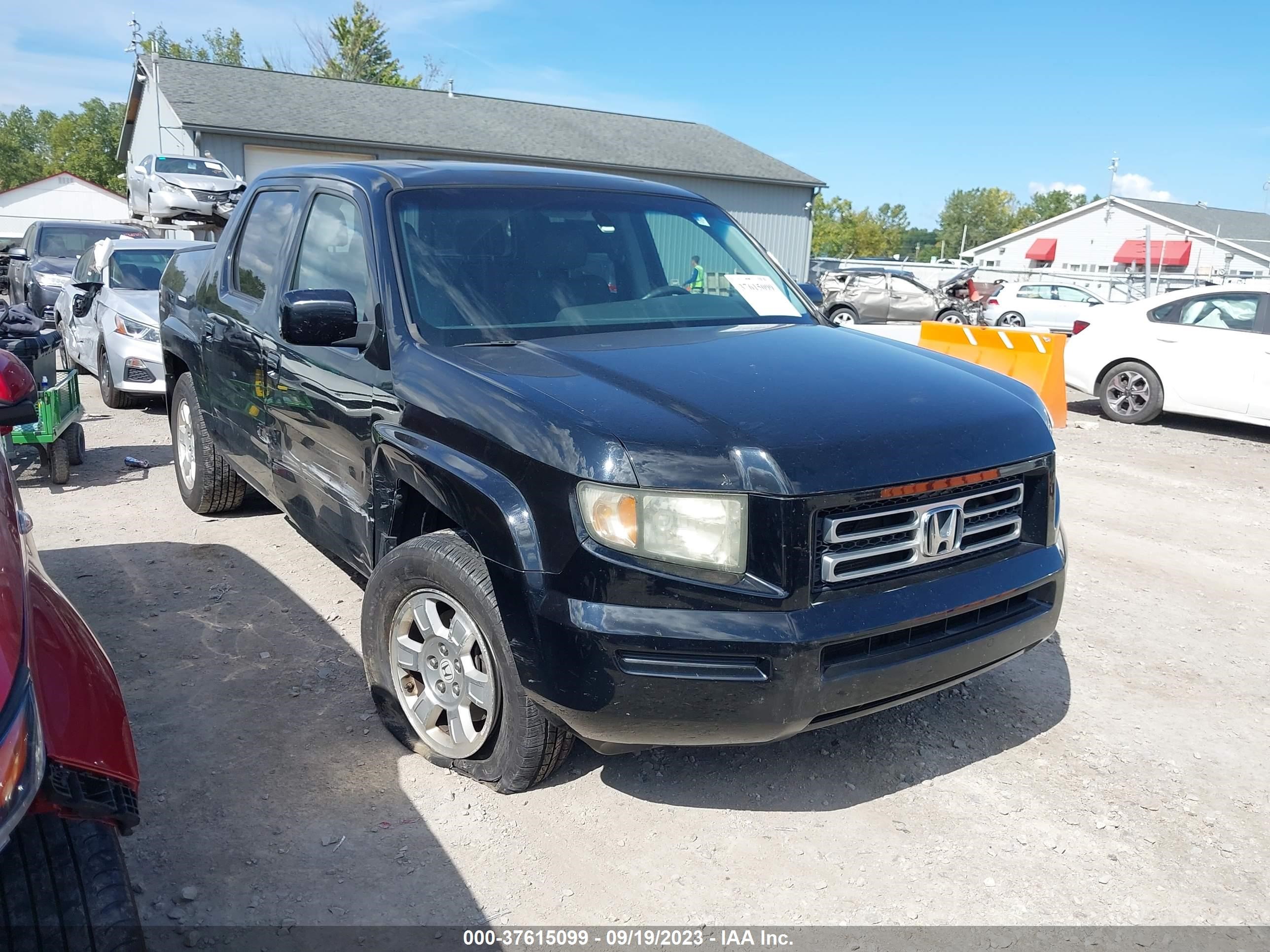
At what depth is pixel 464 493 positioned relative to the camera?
3002 millimetres

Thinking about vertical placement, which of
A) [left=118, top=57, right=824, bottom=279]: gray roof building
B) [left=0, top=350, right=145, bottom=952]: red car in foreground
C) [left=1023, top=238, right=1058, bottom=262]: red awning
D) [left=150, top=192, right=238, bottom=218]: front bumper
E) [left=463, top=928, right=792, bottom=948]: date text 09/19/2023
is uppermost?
[left=118, top=57, right=824, bottom=279]: gray roof building

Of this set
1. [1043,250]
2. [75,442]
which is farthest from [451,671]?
[1043,250]

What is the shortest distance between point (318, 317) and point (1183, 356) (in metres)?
9.73

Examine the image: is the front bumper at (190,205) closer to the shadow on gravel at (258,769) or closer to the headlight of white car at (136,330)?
the headlight of white car at (136,330)

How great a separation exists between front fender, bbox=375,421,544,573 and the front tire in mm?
128

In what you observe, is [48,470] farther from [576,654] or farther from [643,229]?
[576,654]

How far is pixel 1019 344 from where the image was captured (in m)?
10.2

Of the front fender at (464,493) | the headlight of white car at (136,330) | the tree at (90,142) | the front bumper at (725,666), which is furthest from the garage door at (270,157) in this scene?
the tree at (90,142)

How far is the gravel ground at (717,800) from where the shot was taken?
2.85 metres

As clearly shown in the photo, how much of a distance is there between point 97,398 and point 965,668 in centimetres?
1036

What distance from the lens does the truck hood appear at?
2707 mm

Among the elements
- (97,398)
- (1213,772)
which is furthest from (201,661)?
(97,398)

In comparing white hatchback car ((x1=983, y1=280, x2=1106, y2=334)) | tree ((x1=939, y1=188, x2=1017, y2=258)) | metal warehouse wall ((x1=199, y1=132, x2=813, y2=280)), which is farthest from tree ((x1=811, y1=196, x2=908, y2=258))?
white hatchback car ((x1=983, y1=280, x2=1106, y2=334))

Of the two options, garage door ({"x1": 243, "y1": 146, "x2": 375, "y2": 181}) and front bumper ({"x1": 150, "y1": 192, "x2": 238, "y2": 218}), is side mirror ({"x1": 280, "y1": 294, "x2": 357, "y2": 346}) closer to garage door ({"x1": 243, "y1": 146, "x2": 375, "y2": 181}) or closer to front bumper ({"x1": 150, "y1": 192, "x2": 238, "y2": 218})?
front bumper ({"x1": 150, "y1": 192, "x2": 238, "y2": 218})
